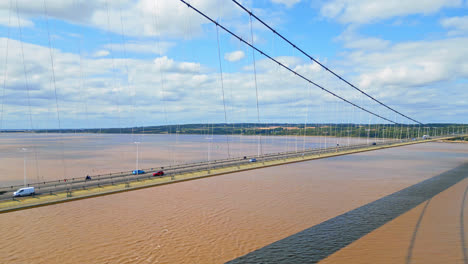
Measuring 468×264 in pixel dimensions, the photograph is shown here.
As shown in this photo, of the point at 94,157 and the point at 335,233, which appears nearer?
the point at 335,233

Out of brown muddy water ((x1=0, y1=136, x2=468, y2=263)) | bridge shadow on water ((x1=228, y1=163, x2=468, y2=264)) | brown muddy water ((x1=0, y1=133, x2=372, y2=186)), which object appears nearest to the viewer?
bridge shadow on water ((x1=228, y1=163, x2=468, y2=264))

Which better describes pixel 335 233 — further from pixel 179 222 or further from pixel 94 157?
pixel 94 157

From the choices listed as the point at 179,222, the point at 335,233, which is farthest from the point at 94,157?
the point at 335,233

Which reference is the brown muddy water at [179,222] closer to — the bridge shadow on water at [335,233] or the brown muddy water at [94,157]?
the bridge shadow on water at [335,233]

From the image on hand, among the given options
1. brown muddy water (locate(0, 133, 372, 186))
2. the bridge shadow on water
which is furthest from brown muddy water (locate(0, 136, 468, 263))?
brown muddy water (locate(0, 133, 372, 186))

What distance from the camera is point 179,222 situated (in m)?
17.3

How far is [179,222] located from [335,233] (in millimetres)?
8613

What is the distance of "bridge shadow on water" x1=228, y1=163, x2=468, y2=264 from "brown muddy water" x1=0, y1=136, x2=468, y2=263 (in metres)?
0.71

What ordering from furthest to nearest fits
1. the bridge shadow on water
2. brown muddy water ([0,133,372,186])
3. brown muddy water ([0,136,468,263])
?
brown muddy water ([0,133,372,186])
brown muddy water ([0,136,468,263])
the bridge shadow on water

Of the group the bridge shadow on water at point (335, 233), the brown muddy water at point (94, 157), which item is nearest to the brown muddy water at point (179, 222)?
the bridge shadow on water at point (335, 233)

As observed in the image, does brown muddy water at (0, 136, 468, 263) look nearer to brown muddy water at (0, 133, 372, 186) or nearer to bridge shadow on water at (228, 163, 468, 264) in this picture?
bridge shadow on water at (228, 163, 468, 264)

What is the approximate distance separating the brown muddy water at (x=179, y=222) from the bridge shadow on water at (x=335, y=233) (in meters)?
0.71

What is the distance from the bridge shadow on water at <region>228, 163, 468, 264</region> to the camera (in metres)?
12.7

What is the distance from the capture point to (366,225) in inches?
667
